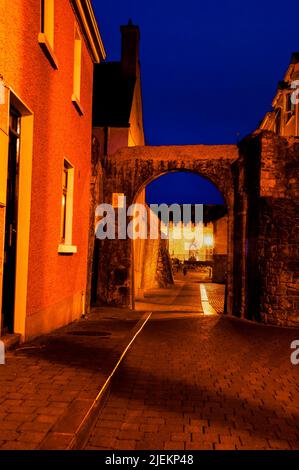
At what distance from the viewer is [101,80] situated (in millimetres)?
22422

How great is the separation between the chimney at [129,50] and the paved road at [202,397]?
1624cm

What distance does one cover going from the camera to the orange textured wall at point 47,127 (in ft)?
20.1

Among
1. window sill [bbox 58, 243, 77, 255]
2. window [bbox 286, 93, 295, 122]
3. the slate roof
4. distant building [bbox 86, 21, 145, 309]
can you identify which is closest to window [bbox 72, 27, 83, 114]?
window sill [bbox 58, 243, 77, 255]

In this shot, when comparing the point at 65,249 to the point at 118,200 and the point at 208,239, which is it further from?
the point at 208,239

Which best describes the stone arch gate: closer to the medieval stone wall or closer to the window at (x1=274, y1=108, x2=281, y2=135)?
the medieval stone wall

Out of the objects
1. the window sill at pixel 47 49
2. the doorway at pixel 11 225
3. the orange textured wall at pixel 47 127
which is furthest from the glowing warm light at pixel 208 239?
the doorway at pixel 11 225

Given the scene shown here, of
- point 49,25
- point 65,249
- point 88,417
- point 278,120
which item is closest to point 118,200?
point 65,249

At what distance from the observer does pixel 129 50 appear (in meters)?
22.3

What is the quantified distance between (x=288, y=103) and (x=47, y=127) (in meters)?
14.1

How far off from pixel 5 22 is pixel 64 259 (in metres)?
4.69

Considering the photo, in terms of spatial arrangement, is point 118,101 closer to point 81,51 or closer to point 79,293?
point 81,51

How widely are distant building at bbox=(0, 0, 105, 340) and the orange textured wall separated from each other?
14mm

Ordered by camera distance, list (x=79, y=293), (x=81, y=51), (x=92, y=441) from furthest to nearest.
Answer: (x=79, y=293)
(x=81, y=51)
(x=92, y=441)

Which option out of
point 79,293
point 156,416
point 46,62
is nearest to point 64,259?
point 79,293
